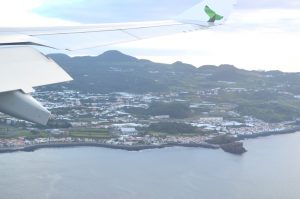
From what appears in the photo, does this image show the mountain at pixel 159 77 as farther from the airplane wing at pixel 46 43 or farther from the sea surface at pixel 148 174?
the airplane wing at pixel 46 43

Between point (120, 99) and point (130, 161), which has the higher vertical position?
point (120, 99)

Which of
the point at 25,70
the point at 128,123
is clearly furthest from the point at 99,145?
the point at 25,70

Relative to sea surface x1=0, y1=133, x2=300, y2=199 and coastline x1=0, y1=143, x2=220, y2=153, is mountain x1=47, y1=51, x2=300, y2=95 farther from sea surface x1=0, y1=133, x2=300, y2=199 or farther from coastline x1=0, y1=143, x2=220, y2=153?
sea surface x1=0, y1=133, x2=300, y2=199

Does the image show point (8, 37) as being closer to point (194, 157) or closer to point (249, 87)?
point (194, 157)

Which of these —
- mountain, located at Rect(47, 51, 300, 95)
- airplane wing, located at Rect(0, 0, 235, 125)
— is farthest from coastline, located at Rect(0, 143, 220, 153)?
mountain, located at Rect(47, 51, 300, 95)

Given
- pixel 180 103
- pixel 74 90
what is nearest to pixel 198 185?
pixel 180 103
